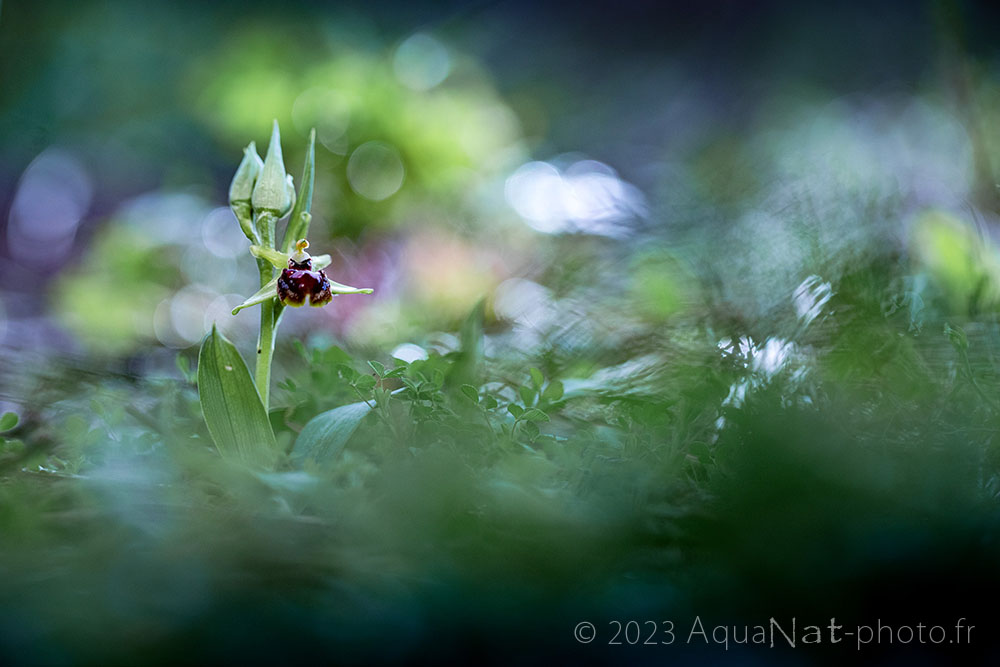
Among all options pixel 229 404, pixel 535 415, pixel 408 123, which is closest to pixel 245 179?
pixel 229 404

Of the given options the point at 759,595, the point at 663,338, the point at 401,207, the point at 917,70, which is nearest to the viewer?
the point at 759,595

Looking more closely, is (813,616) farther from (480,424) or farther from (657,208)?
(657,208)

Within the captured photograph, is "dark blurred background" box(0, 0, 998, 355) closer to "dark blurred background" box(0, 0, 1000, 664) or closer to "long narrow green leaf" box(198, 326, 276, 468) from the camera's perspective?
"dark blurred background" box(0, 0, 1000, 664)

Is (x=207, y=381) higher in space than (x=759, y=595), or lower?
higher

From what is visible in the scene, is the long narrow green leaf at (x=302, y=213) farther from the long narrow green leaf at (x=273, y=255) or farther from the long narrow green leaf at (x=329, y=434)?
the long narrow green leaf at (x=329, y=434)

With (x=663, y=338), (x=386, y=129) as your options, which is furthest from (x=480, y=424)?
(x=386, y=129)
